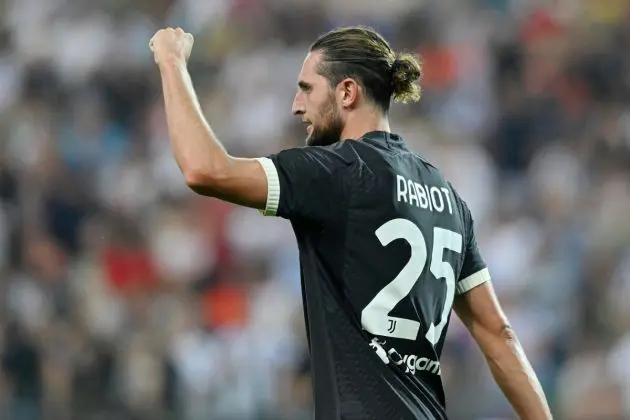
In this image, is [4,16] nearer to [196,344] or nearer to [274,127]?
[274,127]

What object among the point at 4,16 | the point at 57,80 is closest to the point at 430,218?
the point at 57,80

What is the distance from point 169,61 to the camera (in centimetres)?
366

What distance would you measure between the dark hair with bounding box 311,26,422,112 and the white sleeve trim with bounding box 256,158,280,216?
530 mm

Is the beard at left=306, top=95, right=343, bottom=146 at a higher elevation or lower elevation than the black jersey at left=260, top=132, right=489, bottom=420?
higher

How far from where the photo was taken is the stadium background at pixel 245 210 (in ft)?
28.2

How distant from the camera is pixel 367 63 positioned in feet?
13.1

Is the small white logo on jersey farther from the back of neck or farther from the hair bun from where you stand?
the hair bun

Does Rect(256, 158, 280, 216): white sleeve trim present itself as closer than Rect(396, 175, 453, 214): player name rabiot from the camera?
Yes

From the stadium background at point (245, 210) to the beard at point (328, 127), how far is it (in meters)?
4.53

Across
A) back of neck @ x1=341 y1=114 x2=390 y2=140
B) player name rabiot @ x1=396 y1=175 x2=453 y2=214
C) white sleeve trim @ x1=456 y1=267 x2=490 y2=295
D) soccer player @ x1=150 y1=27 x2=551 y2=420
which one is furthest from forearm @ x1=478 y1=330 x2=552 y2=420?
back of neck @ x1=341 y1=114 x2=390 y2=140

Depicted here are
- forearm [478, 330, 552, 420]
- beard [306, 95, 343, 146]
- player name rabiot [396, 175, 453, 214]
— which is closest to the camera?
player name rabiot [396, 175, 453, 214]

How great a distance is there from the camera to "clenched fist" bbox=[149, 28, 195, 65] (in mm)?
3670

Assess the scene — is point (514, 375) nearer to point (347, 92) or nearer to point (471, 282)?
point (471, 282)

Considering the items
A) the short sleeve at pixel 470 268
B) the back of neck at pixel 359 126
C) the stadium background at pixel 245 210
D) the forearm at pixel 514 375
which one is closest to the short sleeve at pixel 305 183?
the back of neck at pixel 359 126
